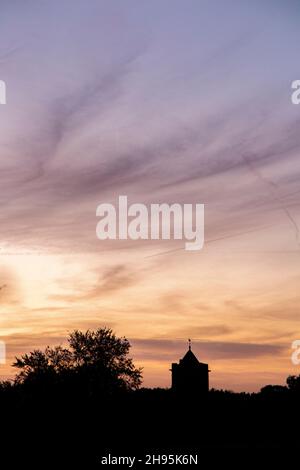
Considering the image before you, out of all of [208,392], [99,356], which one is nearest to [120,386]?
[99,356]

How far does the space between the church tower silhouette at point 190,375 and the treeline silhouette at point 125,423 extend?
46.2 feet

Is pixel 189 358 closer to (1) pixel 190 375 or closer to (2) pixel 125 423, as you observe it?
(1) pixel 190 375

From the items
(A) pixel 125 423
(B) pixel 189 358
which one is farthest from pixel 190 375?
(A) pixel 125 423

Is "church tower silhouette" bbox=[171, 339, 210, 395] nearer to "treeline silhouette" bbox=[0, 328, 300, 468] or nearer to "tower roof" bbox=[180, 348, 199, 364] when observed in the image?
"tower roof" bbox=[180, 348, 199, 364]

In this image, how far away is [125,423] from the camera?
46562 mm

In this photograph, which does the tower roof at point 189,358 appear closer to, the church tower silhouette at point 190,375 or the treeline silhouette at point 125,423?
the church tower silhouette at point 190,375

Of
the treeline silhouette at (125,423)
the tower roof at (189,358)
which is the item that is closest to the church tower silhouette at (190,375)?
the tower roof at (189,358)

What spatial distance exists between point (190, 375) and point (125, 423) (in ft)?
122

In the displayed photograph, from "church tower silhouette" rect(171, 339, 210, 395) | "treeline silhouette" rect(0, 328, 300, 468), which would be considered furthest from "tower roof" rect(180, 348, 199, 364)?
"treeline silhouette" rect(0, 328, 300, 468)

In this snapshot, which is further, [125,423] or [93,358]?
[93,358]

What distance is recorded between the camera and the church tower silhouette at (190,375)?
8150 centimetres
